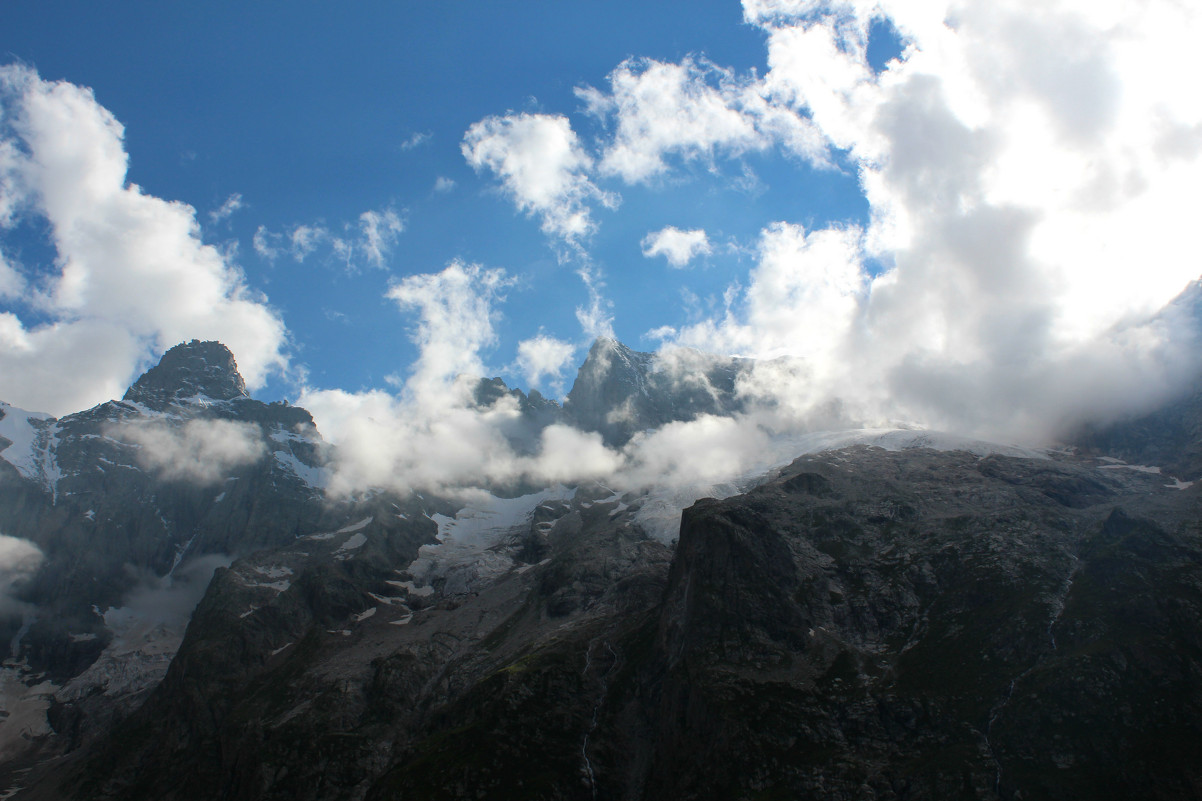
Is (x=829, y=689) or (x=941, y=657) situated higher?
(x=941, y=657)

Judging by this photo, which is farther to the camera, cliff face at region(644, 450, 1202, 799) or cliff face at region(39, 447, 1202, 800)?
cliff face at region(39, 447, 1202, 800)

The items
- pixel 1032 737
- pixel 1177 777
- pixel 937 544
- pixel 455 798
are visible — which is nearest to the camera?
pixel 1177 777

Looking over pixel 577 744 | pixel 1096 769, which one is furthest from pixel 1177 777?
pixel 577 744

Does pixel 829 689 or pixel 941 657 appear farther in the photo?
pixel 941 657

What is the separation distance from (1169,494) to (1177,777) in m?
129

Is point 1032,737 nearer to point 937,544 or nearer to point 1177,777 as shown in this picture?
point 1177,777

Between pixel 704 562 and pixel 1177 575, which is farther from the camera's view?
pixel 704 562

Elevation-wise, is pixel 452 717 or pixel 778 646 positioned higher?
pixel 778 646

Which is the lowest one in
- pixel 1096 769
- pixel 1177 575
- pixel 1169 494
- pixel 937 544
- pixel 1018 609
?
pixel 1096 769

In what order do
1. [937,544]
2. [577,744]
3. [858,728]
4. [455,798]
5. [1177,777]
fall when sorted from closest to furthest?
[1177,777], [858,728], [455,798], [577,744], [937,544]

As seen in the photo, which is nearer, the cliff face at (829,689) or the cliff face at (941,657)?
the cliff face at (941,657)

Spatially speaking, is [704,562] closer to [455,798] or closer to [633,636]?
[633,636]

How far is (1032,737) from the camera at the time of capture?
11300cm

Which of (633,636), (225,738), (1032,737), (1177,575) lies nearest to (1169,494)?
(1177,575)
